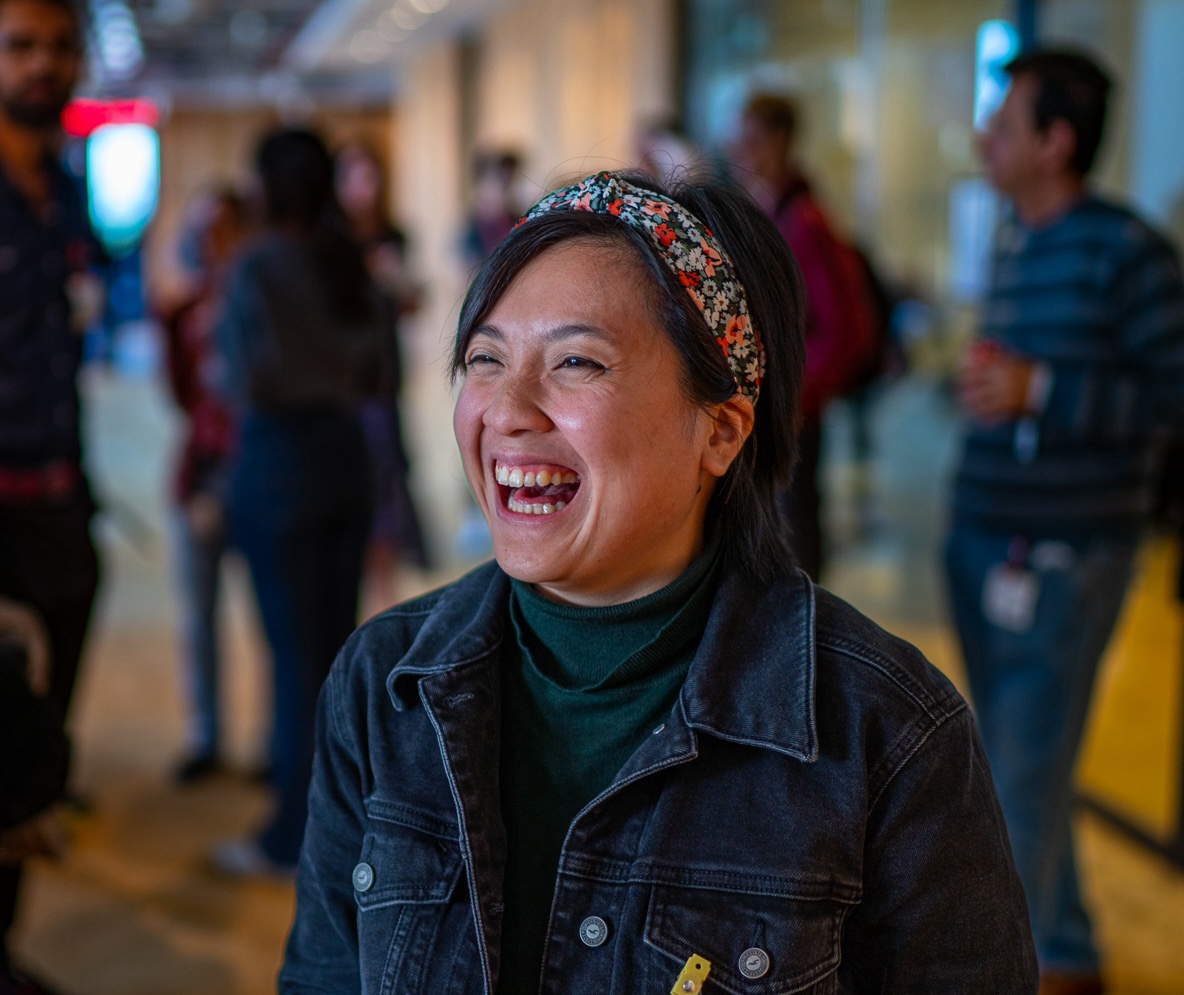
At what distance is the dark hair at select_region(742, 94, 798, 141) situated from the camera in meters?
3.81

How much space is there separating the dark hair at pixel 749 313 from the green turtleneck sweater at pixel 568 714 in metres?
0.09

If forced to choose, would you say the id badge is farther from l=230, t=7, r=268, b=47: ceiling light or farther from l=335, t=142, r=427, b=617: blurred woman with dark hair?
l=230, t=7, r=268, b=47: ceiling light

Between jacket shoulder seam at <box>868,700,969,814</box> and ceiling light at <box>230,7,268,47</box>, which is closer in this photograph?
jacket shoulder seam at <box>868,700,969,814</box>

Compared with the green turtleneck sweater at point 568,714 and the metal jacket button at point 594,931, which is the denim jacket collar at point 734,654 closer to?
the green turtleneck sweater at point 568,714

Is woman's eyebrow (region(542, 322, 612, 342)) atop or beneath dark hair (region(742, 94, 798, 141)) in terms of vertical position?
beneath

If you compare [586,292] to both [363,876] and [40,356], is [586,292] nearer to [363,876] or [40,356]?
[363,876]

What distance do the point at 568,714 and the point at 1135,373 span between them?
185 centimetres

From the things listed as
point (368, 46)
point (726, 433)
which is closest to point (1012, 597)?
point (726, 433)

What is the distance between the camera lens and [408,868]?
4.12ft

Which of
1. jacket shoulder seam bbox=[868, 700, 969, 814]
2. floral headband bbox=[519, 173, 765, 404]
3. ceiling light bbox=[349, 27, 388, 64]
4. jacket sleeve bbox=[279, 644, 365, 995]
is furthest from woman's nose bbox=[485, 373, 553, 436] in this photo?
ceiling light bbox=[349, 27, 388, 64]

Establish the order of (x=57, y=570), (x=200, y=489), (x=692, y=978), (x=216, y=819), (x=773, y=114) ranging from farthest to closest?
(x=200, y=489), (x=216, y=819), (x=773, y=114), (x=57, y=570), (x=692, y=978)

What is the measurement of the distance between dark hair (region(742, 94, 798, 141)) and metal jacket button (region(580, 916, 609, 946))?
3003 millimetres

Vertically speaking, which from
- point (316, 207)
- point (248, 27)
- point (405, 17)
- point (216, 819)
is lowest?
point (216, 819)

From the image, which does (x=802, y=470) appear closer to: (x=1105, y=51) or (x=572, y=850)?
(x=1105, y=51)
